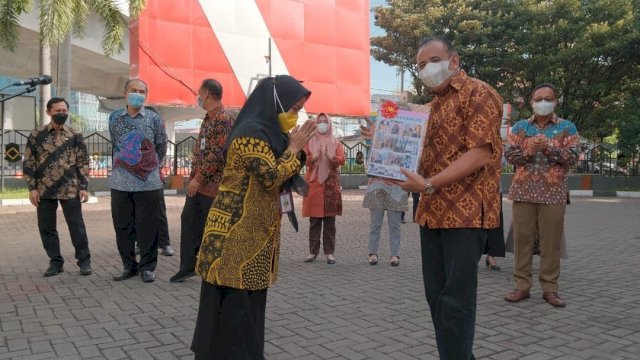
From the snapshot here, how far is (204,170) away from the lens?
5.46m

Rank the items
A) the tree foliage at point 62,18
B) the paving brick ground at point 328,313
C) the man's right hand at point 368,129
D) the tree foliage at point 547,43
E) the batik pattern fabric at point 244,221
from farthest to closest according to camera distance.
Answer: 1. the tree foliage at point 547,43
2. the tree foliage at point 62,18
3. the paving brick ground at point 328,313
4. the man's right hand at point 368,129
5. the batik pattern fabric at point 244,221

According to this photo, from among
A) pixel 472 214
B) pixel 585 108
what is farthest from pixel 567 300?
pixel 585 108

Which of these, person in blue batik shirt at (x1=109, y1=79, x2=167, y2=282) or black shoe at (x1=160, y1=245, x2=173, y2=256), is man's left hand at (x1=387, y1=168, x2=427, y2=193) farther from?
black shoe at (x1=160, y1=245, x2=173, y2=256)

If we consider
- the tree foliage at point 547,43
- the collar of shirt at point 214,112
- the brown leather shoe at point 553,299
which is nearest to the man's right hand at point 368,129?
the collar of shirt at point 214,112

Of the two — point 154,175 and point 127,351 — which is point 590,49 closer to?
point 154,175

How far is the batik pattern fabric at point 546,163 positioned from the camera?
4996 mm

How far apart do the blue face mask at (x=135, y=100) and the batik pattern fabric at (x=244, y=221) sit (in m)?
3.30

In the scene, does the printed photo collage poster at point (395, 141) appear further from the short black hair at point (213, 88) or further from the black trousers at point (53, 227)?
the black trousers at point (53, 227)

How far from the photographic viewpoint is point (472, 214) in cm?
292

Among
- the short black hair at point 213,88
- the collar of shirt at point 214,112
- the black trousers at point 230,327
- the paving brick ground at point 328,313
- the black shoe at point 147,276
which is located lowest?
the paving brick ground at point 328,313

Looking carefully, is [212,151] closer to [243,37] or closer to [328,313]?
[328,313]

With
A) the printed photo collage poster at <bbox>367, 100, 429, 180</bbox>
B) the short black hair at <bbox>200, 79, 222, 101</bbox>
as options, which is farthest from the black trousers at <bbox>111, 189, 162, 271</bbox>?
the printed photo collage poster at <bbox>367, 100, 429, 180</bbox>

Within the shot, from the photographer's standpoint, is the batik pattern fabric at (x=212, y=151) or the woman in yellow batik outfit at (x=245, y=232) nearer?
the woman in yellow batik outfit at (x=245, y=232)

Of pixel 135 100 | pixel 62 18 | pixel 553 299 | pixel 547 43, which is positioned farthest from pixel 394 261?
pixel 547 43
